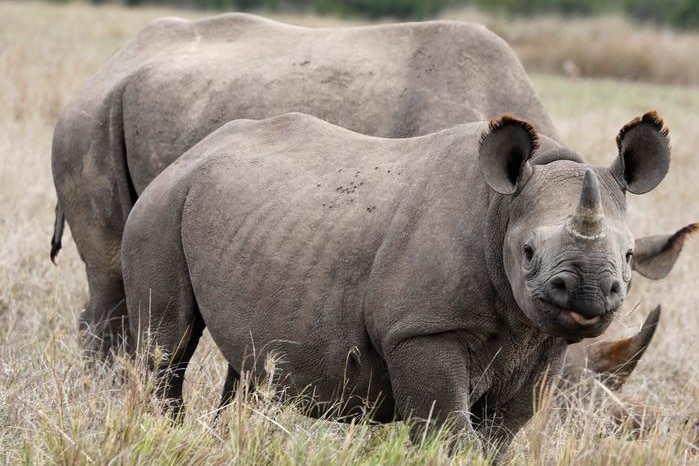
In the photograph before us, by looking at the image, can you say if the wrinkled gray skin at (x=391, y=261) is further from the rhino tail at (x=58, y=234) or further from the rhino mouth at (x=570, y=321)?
the rhino tail at (x=58, y=234)

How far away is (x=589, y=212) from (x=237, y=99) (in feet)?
11.2

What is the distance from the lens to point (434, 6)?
202 feet

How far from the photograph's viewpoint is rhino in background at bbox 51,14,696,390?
6387 mm

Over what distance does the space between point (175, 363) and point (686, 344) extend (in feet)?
10.2

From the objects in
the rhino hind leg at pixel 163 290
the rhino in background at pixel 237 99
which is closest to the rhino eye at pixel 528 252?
the rhino hind leg at pixel 163 290

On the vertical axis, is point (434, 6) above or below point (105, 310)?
below

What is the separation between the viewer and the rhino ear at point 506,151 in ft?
13.4

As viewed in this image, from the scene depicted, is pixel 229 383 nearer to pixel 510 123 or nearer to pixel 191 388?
pixel 191 388

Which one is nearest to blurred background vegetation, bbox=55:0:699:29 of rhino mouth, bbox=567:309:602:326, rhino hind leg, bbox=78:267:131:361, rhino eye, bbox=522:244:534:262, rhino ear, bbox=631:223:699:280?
rhino hind leg, bbox=78:267:131:361

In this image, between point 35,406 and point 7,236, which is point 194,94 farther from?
point 35,406

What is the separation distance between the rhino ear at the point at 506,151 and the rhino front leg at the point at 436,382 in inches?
21.6

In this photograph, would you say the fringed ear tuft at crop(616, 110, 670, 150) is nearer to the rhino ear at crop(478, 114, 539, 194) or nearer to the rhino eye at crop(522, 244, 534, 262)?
the rhino ear at crop(478, 114, 539, 194)

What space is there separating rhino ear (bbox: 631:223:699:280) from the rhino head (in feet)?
3.21

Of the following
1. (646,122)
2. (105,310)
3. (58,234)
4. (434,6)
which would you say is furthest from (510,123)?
(434,6)
